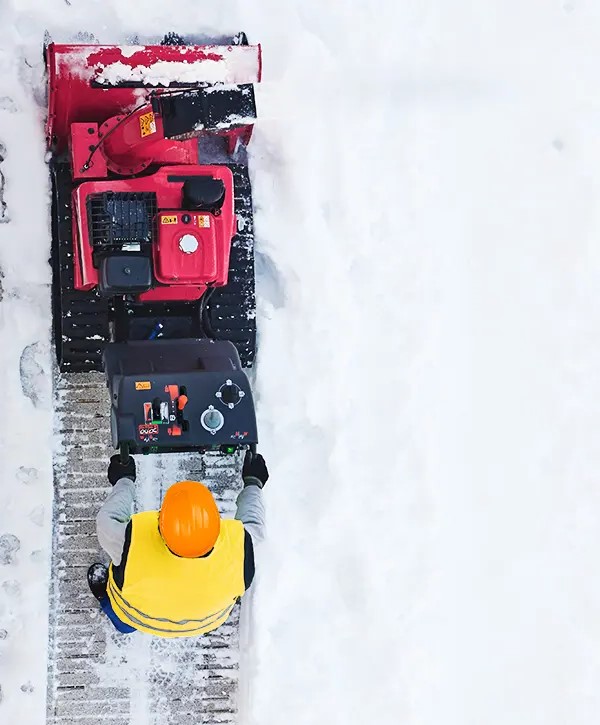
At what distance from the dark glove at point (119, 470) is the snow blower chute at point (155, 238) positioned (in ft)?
0.83

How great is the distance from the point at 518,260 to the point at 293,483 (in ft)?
5.72

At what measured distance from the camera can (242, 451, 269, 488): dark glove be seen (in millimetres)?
4797

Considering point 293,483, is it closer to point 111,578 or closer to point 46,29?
point 111,578

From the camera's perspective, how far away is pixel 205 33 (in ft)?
17.6

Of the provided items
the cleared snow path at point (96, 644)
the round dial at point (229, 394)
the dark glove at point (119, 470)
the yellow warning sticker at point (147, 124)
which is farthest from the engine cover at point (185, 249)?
the cleared snow path at point (96, 644)

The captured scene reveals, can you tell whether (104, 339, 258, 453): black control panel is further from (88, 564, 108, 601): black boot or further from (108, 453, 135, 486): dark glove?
(88, 564, 108, 601): black boot

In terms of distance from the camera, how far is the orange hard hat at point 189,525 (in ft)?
13.2

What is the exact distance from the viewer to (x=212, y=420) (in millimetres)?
4410

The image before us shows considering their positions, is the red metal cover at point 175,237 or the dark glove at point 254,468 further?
the dark glove at point 254,468

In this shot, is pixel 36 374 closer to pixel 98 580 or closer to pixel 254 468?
pixel 98 580

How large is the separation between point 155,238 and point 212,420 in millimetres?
832

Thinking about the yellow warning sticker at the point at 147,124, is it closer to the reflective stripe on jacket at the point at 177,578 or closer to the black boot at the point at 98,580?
the reflective stripe on jacket at the point at 177,578

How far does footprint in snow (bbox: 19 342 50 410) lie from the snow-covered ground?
2cm

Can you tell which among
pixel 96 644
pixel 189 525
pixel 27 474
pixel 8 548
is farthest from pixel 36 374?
pixel 189 525
